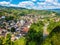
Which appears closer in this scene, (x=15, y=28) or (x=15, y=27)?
(x=15, y=28)

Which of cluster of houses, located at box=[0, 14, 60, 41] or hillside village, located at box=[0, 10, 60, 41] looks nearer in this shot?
cluster of houses, located at box=[0, 14, 60, 41]

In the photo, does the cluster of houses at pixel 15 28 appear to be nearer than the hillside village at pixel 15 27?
Yes

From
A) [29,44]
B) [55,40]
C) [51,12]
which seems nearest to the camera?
[55,40]

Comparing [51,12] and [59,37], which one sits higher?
Answer: [59,37]

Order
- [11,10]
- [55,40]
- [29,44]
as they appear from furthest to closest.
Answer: [11,10], [29,44], [55,40]

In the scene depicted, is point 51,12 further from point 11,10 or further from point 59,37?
point 59,37

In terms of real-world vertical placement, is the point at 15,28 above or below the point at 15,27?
above

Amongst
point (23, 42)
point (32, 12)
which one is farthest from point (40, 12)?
point (23, 42)

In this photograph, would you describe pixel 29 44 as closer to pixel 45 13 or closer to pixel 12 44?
pixel 12 44

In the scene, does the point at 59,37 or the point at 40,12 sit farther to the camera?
the point at 40,12

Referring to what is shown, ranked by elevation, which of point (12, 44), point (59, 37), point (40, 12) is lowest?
point (40, 12)
